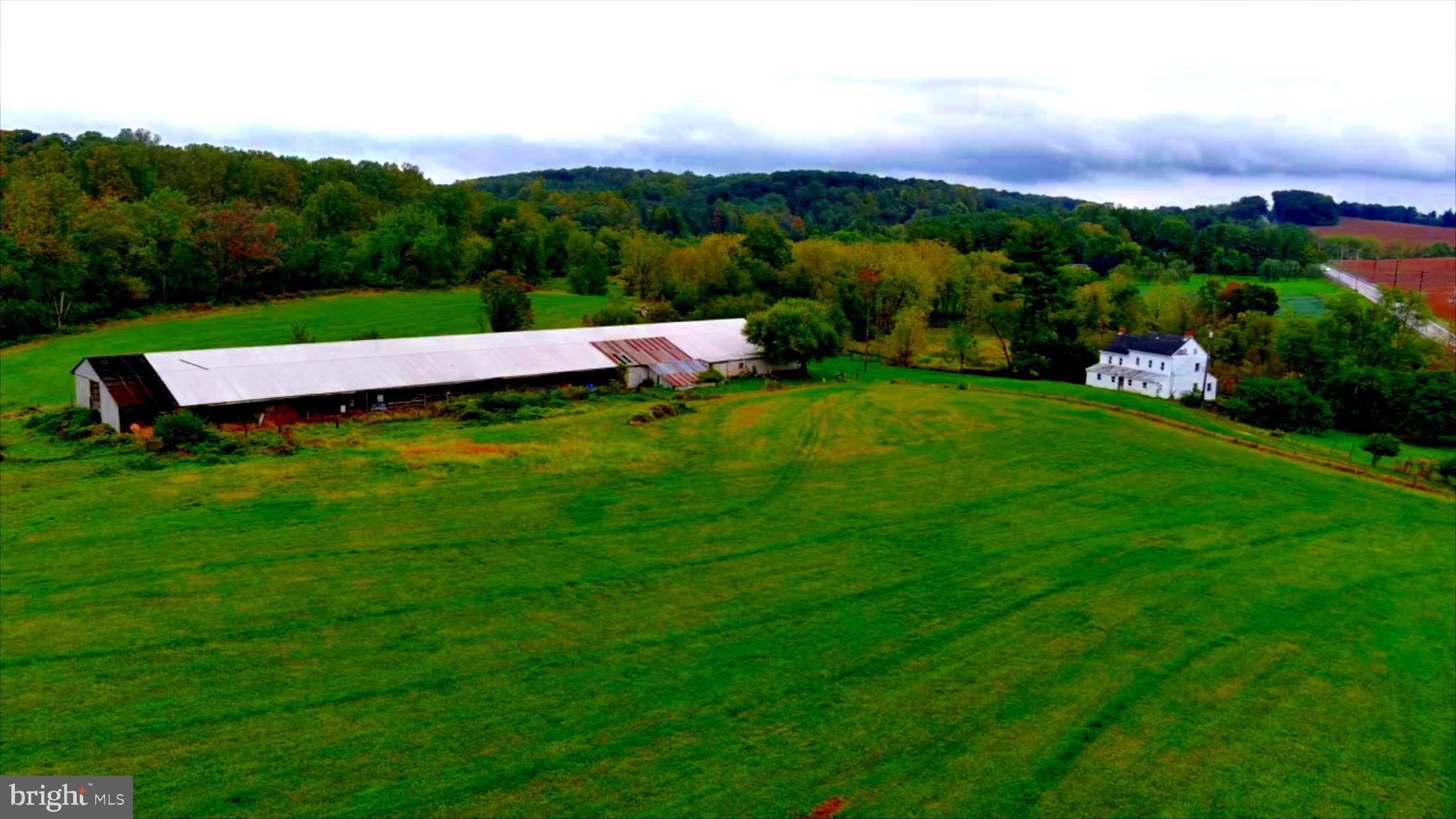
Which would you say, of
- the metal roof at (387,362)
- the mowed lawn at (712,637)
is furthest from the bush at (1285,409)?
the metal roof at (387,362)

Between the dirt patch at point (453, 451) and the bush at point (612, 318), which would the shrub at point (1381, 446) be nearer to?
the dirt patch at point (453, 451)

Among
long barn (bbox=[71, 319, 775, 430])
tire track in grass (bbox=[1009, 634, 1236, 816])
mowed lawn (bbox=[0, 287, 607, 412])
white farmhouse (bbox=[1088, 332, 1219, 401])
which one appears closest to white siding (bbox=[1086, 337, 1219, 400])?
white farmhouse (bbox=[1088, 332, 1219, 401])

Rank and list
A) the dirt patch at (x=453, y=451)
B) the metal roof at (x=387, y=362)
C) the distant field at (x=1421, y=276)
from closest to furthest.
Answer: the dirt patch at (x=453, y=451) → the metal roof at (x=387, y=362) → the distant field at (x=1421, y=276)

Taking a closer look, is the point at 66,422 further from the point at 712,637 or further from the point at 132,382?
the point at 712,637

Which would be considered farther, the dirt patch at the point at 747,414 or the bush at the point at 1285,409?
the bush at the point at 1285,409

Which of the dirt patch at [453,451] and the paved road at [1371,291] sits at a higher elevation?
the paved road at [1371,291]

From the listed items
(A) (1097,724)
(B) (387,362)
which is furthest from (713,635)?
(B) (387,362)

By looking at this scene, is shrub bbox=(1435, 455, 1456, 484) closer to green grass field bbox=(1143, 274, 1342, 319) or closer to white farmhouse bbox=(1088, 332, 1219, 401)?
white farmhouse bbox=(1088, 332, 1219, 401)
